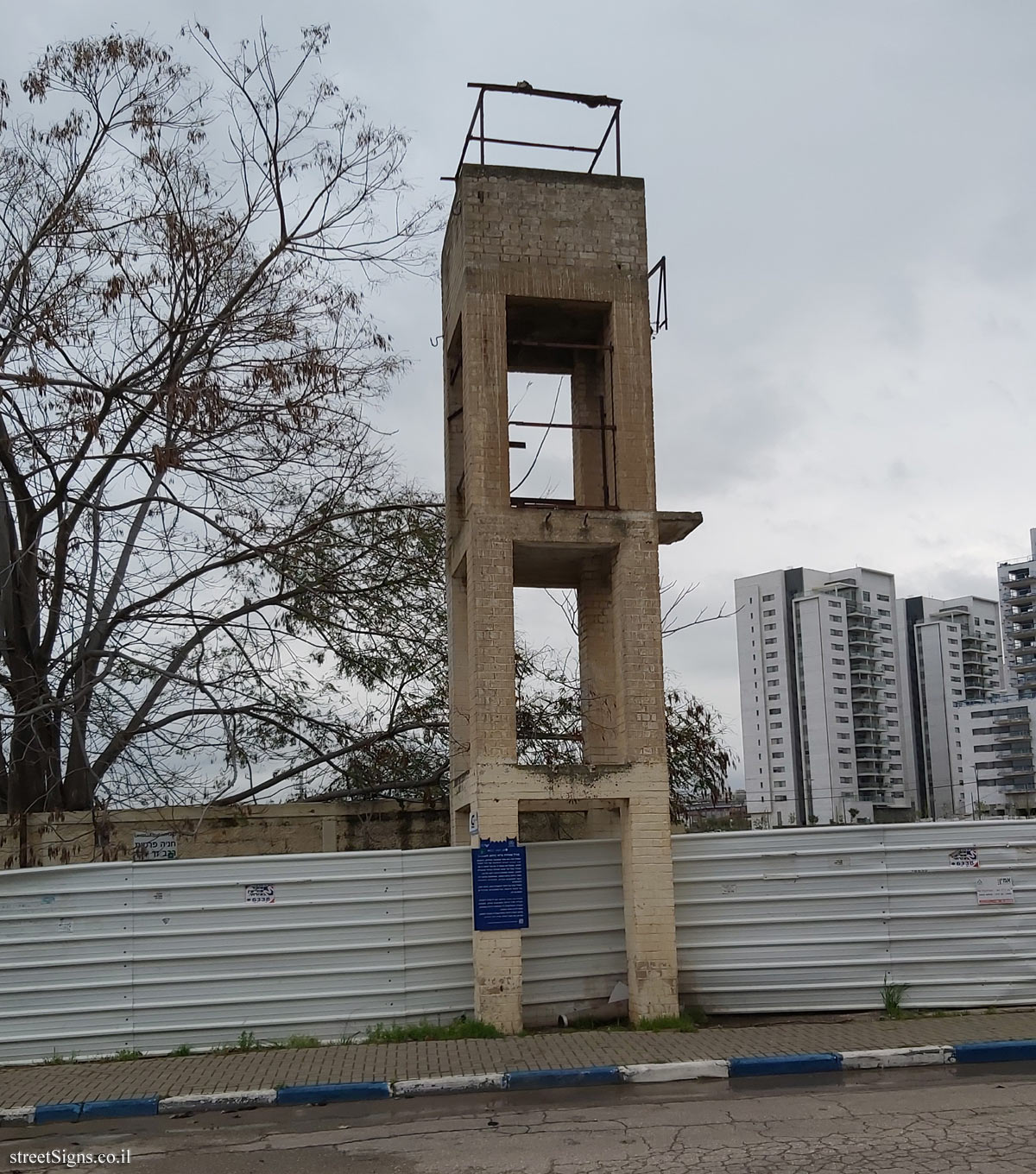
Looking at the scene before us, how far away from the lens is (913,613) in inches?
4847

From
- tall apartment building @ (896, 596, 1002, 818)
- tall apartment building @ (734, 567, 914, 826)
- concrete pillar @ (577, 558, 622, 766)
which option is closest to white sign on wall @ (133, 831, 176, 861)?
concrete pillar @ (577, 558, 622, 766)

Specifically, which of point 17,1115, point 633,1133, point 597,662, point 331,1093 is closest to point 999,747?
point 597,662

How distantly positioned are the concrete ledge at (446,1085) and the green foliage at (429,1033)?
1.68 m

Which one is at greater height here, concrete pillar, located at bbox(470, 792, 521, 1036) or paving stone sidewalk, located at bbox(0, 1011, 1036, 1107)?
concrete pillar, located at bbox(470, 792, 521, 1036)

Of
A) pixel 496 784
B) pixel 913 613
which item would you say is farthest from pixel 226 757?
pixel 913 613

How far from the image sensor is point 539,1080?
30.2 feet

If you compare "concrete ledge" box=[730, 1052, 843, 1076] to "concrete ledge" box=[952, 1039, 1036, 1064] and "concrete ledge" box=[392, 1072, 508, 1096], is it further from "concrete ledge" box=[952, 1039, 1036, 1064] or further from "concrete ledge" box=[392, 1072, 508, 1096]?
"concrete ledge" box=[392, 1072, 508, 1096]

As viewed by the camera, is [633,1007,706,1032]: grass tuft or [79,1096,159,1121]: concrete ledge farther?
[633,1007,706,1032]: grass tuft

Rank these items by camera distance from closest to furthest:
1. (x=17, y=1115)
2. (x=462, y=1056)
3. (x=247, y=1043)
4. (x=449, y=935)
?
(x=17, y=1115) → (x=462, y=1056) → (x=247, y=1043) → (x=449, y=935)

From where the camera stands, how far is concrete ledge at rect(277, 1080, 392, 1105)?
880cm

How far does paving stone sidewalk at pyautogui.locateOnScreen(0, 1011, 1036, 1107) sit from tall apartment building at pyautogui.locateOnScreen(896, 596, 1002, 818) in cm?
10143

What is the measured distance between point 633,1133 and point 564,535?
6077 millimetres

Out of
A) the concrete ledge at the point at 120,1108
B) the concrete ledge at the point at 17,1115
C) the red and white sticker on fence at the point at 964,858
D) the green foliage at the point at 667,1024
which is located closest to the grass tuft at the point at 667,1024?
the green foliage at the point at 667,1024

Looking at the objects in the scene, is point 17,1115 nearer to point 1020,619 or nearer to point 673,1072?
point 673,1072
